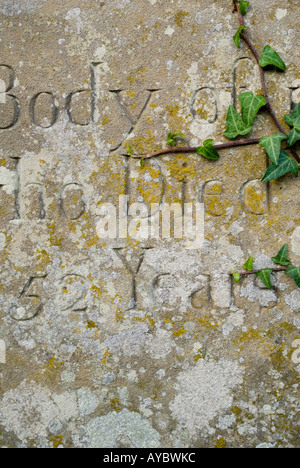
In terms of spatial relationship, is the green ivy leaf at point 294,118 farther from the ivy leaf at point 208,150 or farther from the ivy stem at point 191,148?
the ivy leaf at point 208,150

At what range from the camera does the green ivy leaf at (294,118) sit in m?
1.88

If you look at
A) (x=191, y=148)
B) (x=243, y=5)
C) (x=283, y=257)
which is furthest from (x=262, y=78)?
(x=283, y=257)

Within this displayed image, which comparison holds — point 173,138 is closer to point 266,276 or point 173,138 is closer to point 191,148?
point 191,148

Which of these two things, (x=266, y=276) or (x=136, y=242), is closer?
(x=266, y=276)

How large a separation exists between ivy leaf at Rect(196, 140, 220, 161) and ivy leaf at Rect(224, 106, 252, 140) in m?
0.08

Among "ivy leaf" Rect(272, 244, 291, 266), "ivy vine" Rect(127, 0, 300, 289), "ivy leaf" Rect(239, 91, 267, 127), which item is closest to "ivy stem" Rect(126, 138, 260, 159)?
"ivy vine" Rect(127, 0, 300, 289)

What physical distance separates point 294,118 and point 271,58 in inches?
10.7

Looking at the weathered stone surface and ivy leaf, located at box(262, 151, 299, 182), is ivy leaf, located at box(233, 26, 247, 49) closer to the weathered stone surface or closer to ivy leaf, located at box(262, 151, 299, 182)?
the weathered stone surface

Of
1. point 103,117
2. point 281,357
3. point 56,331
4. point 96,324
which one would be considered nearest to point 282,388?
point 281,357

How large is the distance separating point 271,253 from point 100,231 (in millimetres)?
760

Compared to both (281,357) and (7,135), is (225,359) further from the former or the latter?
(7,135)

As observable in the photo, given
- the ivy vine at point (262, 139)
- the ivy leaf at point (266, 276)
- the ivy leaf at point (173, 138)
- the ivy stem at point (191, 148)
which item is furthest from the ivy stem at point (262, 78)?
the ivy leaf at point (266, 276)

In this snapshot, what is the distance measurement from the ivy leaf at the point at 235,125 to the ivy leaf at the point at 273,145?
102mm

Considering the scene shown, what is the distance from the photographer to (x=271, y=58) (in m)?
1.89
